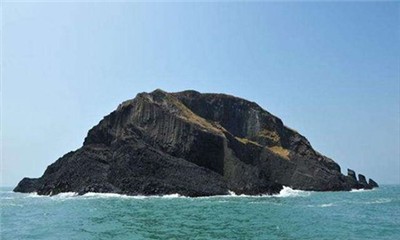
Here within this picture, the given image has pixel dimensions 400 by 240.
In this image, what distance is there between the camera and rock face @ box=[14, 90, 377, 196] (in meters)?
71.8

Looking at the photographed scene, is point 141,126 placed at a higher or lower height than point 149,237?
higher

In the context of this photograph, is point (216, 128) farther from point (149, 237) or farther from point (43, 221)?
point (149, 237)

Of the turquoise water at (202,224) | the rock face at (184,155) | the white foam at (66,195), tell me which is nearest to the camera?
the turquoise water at (202,224)

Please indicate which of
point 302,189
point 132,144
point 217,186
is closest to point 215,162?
point 217,186

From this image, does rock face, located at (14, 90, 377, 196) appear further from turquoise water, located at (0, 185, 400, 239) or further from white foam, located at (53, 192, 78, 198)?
turquoise water, located at (0, 185, 400, 239)

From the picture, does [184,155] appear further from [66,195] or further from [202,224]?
[202,224]

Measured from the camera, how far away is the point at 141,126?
83000 millimetres

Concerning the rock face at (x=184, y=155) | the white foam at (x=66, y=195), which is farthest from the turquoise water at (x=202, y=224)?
the rock face at (x=184, y=155)

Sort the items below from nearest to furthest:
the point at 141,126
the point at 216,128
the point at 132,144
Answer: the point at 132,144
the point at 141,126
the point at 216,128

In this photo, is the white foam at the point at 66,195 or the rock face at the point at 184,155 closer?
the white foam at the point at 66,195

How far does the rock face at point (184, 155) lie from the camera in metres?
71.8

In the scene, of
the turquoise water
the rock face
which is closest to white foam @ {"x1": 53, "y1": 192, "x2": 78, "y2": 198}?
the rock face

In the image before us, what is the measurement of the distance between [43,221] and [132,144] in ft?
140

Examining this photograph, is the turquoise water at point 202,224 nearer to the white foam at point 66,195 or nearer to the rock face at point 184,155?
the white foam at point 66,195
